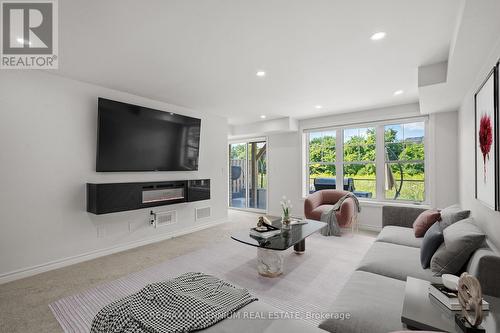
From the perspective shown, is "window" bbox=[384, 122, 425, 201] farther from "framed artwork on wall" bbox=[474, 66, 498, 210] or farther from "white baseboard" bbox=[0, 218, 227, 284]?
"white baseboard" bbox=[0, 218, 227, 284]

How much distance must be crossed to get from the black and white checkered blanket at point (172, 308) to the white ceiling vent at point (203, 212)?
11.1ft

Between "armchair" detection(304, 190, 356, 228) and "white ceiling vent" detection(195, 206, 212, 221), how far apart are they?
2113 millimetres

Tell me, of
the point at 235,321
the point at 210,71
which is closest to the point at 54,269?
the point at 235,321

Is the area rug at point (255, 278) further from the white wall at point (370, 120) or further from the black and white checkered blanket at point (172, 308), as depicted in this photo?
the white wall at point (370, 120)

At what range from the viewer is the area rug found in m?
2.14

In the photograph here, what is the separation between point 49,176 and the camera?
3043mm

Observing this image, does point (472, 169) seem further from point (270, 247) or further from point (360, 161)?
point (270, 247)

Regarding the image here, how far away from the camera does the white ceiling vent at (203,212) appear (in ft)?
16.3

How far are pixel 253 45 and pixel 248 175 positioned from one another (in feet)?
16.4

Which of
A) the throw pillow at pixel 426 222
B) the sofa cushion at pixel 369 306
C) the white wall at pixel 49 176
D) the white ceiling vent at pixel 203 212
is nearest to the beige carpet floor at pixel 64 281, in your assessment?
the white wall at pixel 49 176

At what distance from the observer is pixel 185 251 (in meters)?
3.65

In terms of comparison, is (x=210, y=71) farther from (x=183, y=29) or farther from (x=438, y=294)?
(x=438, y=294)

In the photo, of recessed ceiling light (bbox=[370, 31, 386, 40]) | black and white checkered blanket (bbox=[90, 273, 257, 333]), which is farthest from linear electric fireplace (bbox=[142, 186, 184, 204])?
recessed ceiling light (bbox=[370, 31, 386, 40])

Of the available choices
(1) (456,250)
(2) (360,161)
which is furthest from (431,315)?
(2) (360,161)
